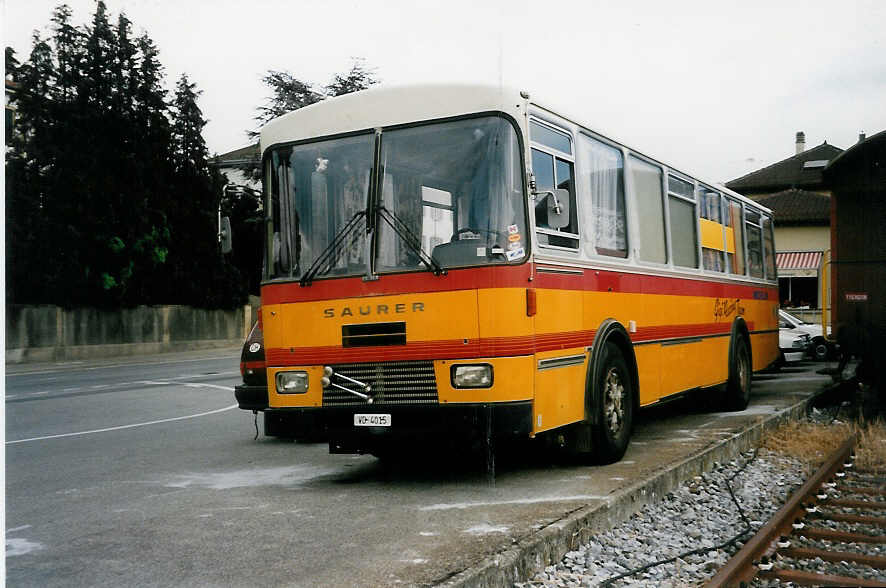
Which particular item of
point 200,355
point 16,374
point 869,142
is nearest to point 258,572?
point 869,142

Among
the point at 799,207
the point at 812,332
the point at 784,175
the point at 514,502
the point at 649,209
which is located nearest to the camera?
the point at 514,502

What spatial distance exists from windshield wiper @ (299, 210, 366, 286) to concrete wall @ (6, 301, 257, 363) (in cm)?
2553

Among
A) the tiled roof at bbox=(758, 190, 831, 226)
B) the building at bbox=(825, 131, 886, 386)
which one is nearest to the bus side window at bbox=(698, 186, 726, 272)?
the building at bbox=(825, 131, 886, 386)

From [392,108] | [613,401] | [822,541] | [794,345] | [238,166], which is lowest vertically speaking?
[822,541]

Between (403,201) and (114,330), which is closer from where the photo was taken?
(403,201)

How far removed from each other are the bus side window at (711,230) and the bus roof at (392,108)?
13.4ft

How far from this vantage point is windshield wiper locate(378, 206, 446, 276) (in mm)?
7367

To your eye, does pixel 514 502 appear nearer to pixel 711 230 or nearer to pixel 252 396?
pixel 252 396

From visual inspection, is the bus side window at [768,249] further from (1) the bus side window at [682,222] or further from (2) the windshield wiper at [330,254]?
(2) the windshield wiper at [330,254]

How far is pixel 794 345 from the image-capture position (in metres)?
22.4

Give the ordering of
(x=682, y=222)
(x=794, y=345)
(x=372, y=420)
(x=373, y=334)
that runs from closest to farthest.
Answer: (x=372, y=420) < (x=373, y=334) < (x=682, y=222) < (x=794, y=345)

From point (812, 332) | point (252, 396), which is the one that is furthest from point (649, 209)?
point (812, 332)

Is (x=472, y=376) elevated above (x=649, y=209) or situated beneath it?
situated beneath

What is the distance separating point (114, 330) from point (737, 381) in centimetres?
2886
